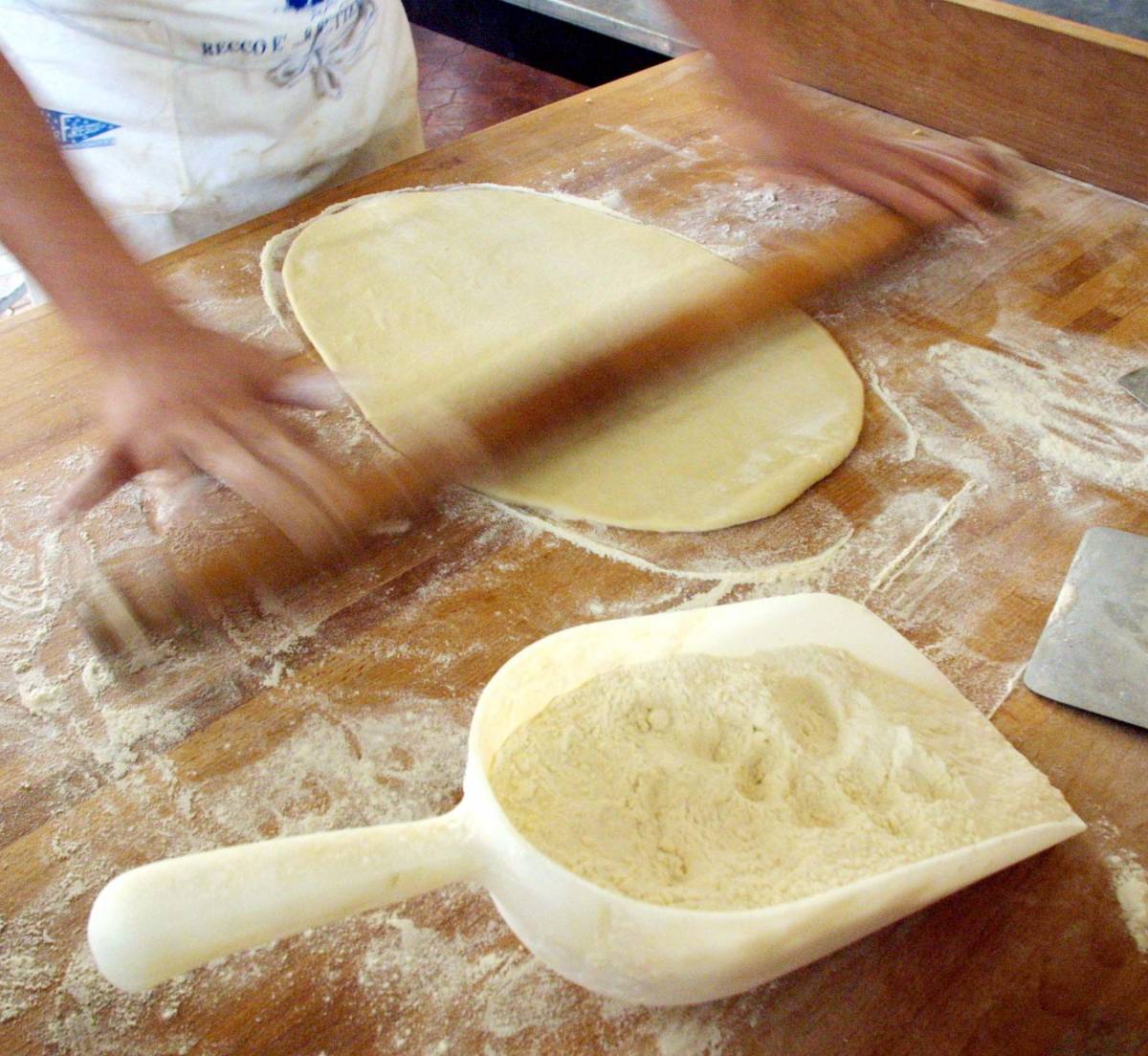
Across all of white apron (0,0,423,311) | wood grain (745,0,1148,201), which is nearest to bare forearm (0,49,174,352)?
white apron (0,0,423,311)

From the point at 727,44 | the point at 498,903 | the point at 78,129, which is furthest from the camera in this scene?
the point at 727,44

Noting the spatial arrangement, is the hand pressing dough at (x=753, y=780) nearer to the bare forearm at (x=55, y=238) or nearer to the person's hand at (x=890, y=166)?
the bare forearm at (x=55, y=238)

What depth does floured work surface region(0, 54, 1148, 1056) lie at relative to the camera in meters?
0.70

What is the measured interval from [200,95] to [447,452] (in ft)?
2.51

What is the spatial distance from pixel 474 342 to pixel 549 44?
1818 mm

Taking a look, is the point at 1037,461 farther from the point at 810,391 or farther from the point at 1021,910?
the point at 1021,910

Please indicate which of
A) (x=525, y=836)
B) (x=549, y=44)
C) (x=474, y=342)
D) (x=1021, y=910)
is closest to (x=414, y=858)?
(x=525, y=836)

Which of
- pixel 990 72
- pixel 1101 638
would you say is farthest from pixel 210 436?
pixel 990 72

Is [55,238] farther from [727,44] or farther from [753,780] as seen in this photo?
[727,44]

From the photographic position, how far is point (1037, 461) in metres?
1.17

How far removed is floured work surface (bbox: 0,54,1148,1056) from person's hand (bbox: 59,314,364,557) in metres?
0.10

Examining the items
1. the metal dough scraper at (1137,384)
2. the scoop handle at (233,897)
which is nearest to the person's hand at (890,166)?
the metal dough scraper at (1137,384)

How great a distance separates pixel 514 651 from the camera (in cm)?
95

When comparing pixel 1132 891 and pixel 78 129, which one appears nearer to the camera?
pixel 1132 891
